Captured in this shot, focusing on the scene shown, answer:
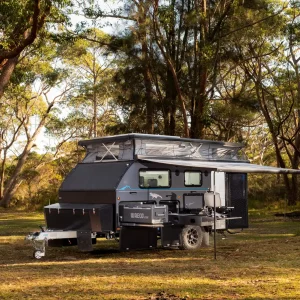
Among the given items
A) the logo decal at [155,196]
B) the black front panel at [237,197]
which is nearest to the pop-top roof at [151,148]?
the black front panel at [237,197]

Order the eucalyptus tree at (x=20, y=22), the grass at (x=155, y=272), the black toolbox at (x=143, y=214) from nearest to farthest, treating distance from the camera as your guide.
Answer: the grass at (x=155, y=272)
the black toolbox at (x=143, y=214)
the eucalyptus tree at (x=20, y=22)

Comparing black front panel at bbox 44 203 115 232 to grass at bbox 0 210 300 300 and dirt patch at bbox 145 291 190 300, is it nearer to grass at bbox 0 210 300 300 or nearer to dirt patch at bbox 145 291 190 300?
grass at bbox 0 210 300 300

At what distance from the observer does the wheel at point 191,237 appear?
12.3 m

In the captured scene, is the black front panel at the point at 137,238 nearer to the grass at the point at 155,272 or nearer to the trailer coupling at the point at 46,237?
the grass at the point at 155,272

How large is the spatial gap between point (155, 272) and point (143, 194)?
2.96 meters

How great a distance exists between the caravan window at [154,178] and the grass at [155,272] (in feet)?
4.58

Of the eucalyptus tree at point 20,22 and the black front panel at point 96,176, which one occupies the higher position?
the eucalyptus tree at point 20,22

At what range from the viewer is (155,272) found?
30.8 ft

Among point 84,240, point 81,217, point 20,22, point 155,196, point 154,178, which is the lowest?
point 84,240

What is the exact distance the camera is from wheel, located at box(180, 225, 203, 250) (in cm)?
1234

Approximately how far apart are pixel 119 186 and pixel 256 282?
4140 millimetres

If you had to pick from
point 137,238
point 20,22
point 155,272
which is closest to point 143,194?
point 137,238

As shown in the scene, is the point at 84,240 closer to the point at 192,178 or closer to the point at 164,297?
the point at 192,178

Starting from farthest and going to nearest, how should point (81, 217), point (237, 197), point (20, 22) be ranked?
point (20, 22) < point (237, 197) < point (81, 217)
